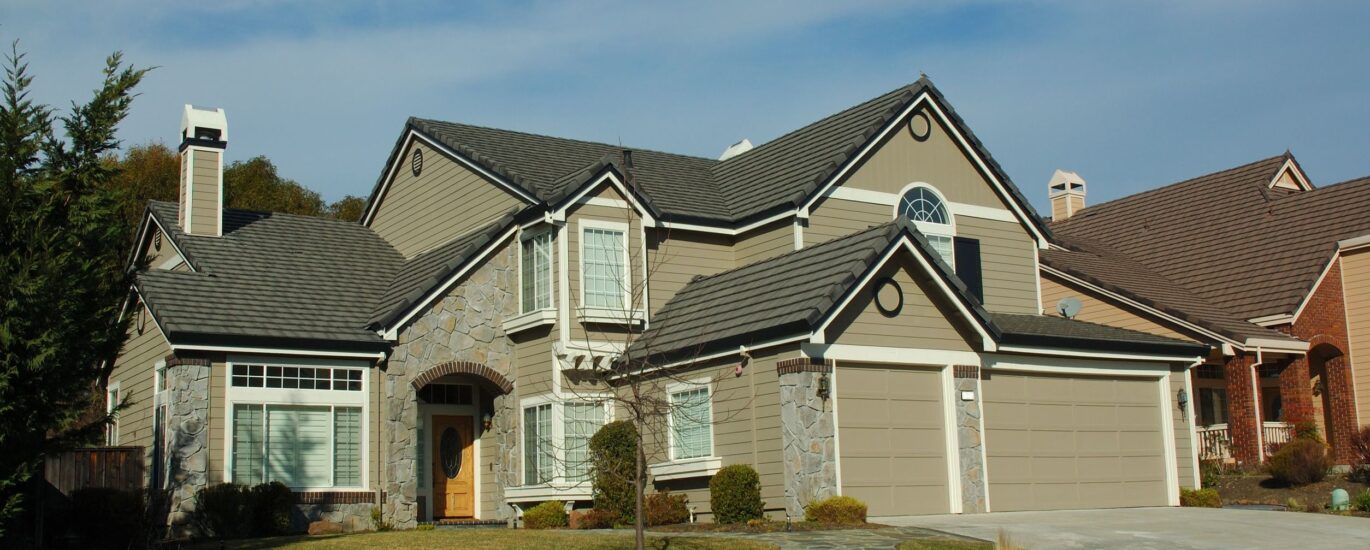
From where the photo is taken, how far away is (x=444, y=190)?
2728cm

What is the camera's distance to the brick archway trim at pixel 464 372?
23328mm

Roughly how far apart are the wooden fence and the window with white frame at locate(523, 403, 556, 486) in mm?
6270

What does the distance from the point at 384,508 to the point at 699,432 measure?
5.40m

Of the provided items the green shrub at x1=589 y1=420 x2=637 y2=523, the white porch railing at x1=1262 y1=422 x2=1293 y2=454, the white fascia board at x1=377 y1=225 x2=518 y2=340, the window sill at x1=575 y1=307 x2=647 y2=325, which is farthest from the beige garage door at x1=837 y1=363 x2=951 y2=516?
the white porch railing at x1=1262 y1=422 x2=1293 y2=454

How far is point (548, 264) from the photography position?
23.6 m

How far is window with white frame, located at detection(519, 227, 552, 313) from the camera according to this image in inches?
928

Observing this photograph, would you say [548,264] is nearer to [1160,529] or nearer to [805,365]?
[805,365]

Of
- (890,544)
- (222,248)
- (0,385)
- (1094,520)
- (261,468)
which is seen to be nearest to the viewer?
(0,385)

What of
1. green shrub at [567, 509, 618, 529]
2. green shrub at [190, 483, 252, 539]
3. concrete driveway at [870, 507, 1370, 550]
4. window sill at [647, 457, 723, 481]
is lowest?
concrete driveway at [870, 507, 1370, 550]

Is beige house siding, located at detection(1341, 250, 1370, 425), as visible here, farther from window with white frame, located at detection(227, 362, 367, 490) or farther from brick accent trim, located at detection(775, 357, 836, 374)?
window with white frame, located at detection(227, 362, 367, 490)

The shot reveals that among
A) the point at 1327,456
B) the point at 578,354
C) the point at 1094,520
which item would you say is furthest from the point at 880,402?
the point at 1327,456

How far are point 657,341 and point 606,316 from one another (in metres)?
1.02

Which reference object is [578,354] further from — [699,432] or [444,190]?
[444,190]

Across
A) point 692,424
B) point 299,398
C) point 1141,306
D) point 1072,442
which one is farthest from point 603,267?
point 1141,306
